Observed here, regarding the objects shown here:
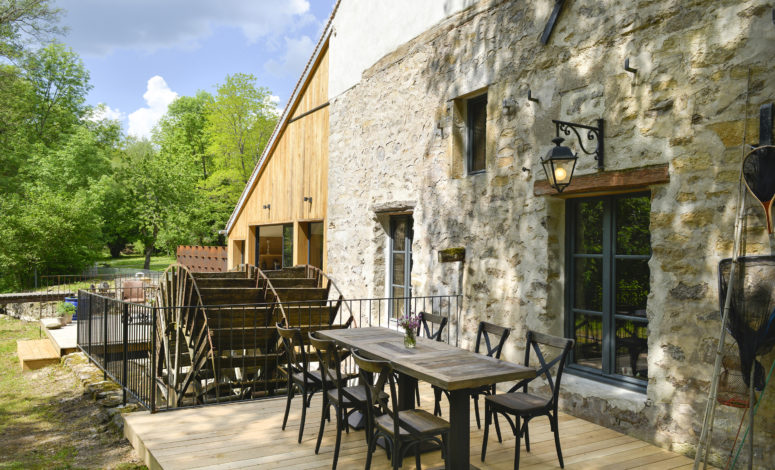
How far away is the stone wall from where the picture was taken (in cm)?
340

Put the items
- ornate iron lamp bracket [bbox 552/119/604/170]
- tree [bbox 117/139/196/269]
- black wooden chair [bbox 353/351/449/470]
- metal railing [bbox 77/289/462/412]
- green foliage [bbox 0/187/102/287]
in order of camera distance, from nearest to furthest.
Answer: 1. black wooden chair [bbox 353/351/449/470]
2. ornate iron lamp bracket [bbox 552/119/604/170]
3. metal railing [bbox 77/289/462/412]
4. green foliage [bbox 0/187/102/287]
5. tree [bbox 117/139/196/269]

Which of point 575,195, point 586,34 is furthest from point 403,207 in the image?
point 586,34

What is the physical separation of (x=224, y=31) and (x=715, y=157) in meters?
21.3

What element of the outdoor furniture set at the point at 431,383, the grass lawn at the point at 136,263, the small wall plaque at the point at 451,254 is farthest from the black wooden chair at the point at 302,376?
the grass lawn at the point at 136,263

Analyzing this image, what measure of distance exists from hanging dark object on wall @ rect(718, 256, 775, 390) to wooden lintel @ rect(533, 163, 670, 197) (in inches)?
33.4

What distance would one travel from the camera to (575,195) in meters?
4.48

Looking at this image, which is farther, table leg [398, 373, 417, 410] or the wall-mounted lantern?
the wall-mounted lantern

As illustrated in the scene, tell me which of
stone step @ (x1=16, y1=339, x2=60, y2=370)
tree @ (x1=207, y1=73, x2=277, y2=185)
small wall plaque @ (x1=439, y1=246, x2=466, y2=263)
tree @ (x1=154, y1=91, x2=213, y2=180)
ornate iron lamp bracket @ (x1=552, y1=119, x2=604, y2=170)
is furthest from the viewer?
tree @ (x1=154, y1=91, x2=213, y2=180)

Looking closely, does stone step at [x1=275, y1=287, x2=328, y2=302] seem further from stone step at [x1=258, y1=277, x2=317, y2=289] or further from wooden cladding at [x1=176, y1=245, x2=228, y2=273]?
wooden cladding at [x1=176, y1=245, x2=228, y2=273]

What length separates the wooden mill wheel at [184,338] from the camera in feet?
22.8

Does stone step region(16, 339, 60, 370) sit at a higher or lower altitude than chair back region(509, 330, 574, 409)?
lower

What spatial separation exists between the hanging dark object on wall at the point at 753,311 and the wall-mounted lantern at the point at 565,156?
1.34 metres

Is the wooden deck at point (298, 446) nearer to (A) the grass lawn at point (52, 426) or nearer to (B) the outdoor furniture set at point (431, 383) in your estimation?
(B) the outdoor furniture set at point (431, 383)

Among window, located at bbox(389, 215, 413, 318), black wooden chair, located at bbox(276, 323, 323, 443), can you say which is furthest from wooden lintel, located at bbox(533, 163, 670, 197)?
window, located at bbox(389, 215, 413, 318)
